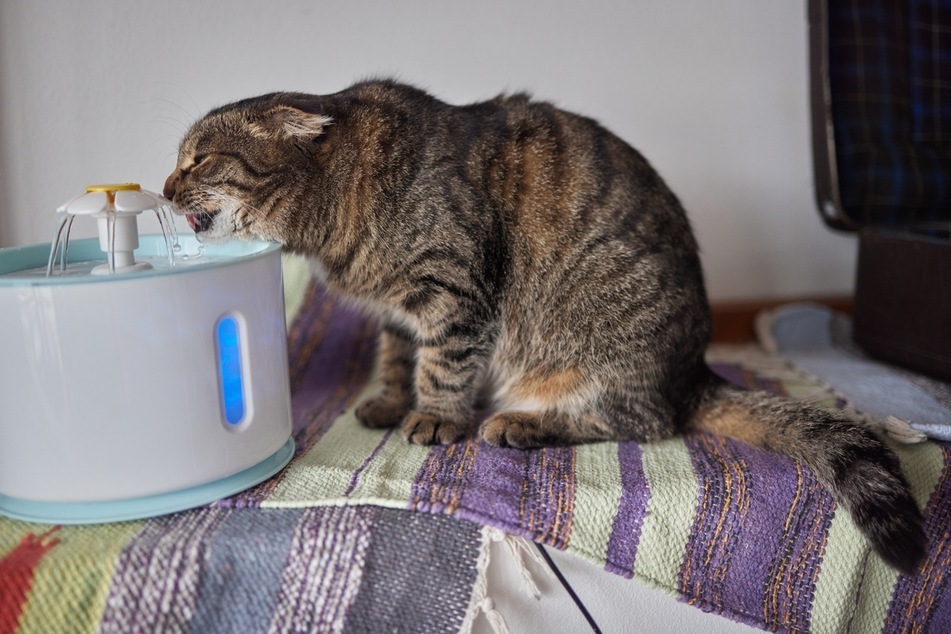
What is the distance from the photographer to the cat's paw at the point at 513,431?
4.00ft

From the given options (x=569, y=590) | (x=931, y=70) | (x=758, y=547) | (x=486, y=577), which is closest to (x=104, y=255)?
(x=486, y=577)

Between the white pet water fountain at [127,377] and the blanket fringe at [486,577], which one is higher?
the white pet water fountain at [127,377]

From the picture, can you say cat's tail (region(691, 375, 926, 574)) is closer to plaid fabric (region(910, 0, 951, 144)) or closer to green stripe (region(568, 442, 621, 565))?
green stripe (region(568, 442, 621, 565))

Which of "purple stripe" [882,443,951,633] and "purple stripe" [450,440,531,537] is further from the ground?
"purple stripe" [450,440,531,537]

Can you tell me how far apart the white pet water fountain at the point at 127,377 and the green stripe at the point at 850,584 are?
822 mm

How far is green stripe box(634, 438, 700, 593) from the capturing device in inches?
40.7

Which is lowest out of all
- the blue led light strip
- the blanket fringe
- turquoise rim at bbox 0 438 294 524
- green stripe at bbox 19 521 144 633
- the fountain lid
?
the blanket fringe

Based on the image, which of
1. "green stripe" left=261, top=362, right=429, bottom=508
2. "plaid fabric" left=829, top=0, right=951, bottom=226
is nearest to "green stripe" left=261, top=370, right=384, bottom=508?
"green stripe" left=261, top=362, right=429, bottom=508

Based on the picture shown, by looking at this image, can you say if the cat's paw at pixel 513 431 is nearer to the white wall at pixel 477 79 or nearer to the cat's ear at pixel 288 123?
the cat's ear at pixel 288 123

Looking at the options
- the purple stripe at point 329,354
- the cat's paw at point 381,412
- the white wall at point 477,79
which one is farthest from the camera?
the purple stripe at point 329,354

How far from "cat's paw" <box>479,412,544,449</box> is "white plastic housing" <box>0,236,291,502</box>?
0.43m

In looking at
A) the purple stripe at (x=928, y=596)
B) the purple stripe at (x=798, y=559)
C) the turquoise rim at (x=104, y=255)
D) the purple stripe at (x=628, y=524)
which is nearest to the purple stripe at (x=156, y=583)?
the turquoise rim at (x=104, y=255)

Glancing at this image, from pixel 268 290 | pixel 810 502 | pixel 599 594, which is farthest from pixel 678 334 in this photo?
pixel 268 290

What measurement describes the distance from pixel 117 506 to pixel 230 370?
0.22 m
